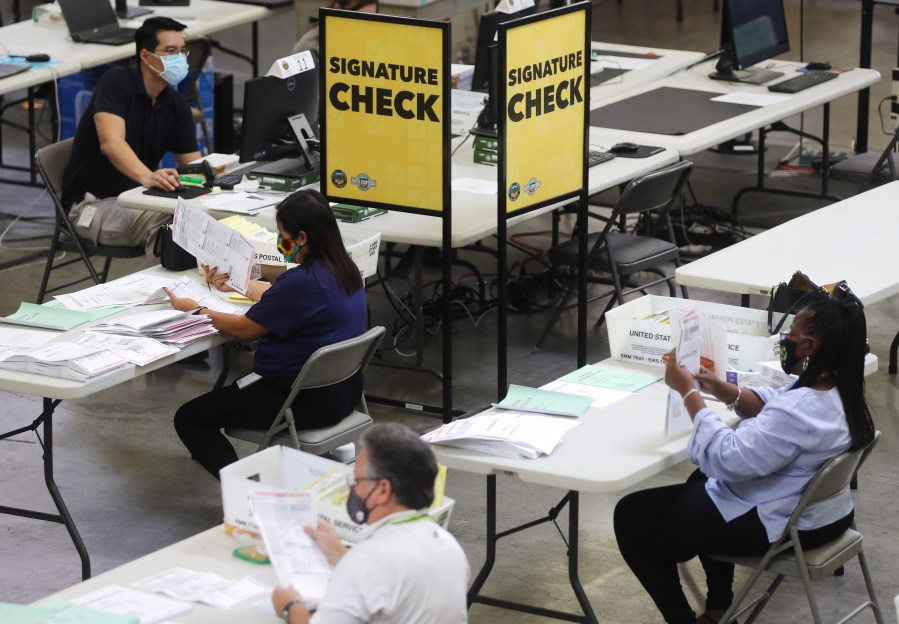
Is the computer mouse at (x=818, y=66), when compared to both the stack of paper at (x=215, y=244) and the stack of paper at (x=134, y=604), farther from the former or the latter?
the stack of paper at (x=134, y=604)

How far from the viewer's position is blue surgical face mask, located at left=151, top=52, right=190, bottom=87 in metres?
6.35

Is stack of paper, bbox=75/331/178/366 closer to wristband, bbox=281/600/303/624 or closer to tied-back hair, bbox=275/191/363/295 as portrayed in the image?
tied-back hair, bbox=275/191/363/295

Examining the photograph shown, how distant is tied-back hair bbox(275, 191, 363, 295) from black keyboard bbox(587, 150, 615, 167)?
1961mm

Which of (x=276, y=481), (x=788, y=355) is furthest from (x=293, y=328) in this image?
(x=788, y=355)

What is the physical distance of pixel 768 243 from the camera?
5.45m

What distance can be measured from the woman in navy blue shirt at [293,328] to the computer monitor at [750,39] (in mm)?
3576

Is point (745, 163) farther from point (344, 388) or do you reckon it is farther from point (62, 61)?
point (344, 388)

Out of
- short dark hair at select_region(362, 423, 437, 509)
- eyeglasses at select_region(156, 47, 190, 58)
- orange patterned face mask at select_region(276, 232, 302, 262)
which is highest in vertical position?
eyeglasses at select_region(156, 47, 190, 58)

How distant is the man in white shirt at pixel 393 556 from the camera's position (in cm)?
279

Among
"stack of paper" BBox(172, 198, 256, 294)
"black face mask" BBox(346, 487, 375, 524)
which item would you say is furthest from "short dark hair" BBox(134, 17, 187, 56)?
"black face mask" BBox(346, 487, 375, 524)

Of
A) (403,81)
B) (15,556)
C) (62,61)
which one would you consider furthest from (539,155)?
(62,61)

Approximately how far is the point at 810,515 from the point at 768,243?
1.89 meters

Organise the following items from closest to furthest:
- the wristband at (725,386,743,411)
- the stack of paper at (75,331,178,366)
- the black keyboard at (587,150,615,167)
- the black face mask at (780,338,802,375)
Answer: the black face mask at (780,338,802,375), the wristband at (725,386,743,411), the stack of paper at (75,331,178,366), the black keyboard at (587,150,615,167)

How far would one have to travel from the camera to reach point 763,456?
3625 mm
